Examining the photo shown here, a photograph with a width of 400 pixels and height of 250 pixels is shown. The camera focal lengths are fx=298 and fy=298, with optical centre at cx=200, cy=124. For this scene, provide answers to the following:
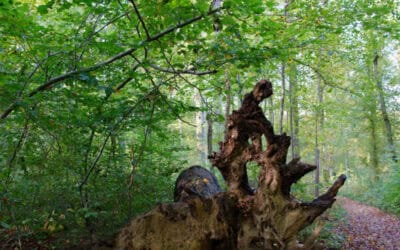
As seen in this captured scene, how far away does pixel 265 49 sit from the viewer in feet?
14.3

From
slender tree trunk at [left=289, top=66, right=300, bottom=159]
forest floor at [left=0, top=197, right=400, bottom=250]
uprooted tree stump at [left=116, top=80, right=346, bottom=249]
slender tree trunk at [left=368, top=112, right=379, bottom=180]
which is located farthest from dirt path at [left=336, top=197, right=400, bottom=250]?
slender tree trunk at [left=368, top=112, right=379, bottom=180]

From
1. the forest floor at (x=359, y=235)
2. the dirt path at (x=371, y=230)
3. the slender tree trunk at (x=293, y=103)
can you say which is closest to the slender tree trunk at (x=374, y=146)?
the slender tree trunk at (x=293, y=103)

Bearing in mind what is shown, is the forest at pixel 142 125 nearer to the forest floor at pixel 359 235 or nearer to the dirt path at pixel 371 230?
the forest floor at pixel 359 235

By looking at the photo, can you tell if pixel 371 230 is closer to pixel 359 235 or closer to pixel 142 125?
pixel 359 235

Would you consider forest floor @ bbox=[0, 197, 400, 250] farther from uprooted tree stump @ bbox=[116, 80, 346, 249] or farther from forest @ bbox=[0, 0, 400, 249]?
uprooted tree stump @ bbox=[116, 80, 346, 249]

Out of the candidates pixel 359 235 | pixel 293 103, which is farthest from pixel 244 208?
pixel 293 103

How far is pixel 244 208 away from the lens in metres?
3.41

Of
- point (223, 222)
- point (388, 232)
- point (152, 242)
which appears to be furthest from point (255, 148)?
point (388, 232)

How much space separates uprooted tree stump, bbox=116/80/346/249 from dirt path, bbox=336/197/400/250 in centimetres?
503

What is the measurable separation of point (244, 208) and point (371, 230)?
8535 mm

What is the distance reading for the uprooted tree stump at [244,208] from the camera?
10.4ft

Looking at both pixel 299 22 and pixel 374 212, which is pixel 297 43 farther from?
pixel 374 212

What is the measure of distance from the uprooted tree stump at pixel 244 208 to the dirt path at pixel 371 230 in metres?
5.03

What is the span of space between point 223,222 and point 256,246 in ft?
1.42
